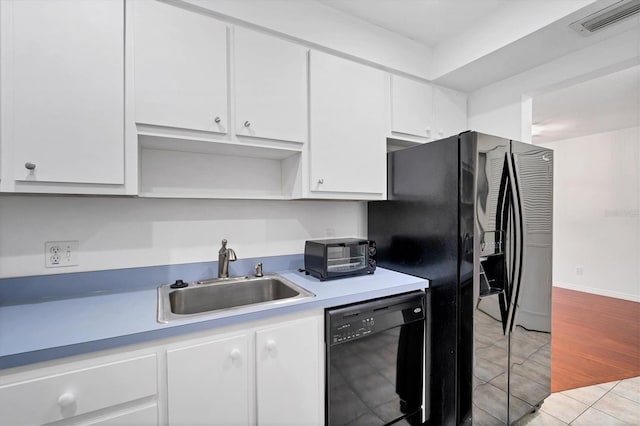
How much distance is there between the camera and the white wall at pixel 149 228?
4.50 ft

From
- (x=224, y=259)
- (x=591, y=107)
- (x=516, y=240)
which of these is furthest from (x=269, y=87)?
(x=591, y=107)

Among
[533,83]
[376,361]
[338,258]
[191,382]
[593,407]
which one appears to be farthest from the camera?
[533,83]

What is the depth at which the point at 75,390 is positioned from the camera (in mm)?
941

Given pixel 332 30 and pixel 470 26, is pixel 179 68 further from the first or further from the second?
pixel 470 26

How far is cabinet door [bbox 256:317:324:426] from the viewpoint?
1.23 m

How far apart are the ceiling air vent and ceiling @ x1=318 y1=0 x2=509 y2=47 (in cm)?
44

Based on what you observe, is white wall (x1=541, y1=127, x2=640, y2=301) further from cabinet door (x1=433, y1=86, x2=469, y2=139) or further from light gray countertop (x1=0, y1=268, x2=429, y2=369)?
light gray countertop (x1=0, y1=268, x2=429, y2=369)

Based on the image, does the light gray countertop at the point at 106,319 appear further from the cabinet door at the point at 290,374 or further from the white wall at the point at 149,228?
the white wall at the point at 149,228

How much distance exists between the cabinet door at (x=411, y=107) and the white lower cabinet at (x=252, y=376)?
1.46 meters

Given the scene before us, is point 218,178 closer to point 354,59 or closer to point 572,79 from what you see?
point 354,59

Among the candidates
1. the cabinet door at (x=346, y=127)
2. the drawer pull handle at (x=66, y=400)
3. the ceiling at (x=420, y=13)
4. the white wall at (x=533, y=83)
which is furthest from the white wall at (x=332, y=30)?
the drawer pull handle at (x=66, y=400)

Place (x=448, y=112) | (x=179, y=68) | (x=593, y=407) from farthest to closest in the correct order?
(x=448, y=112), (x=593, y=407), (x=179, y=68)

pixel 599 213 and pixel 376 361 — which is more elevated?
pixel 599 213

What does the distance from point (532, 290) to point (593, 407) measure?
1.01 meters
